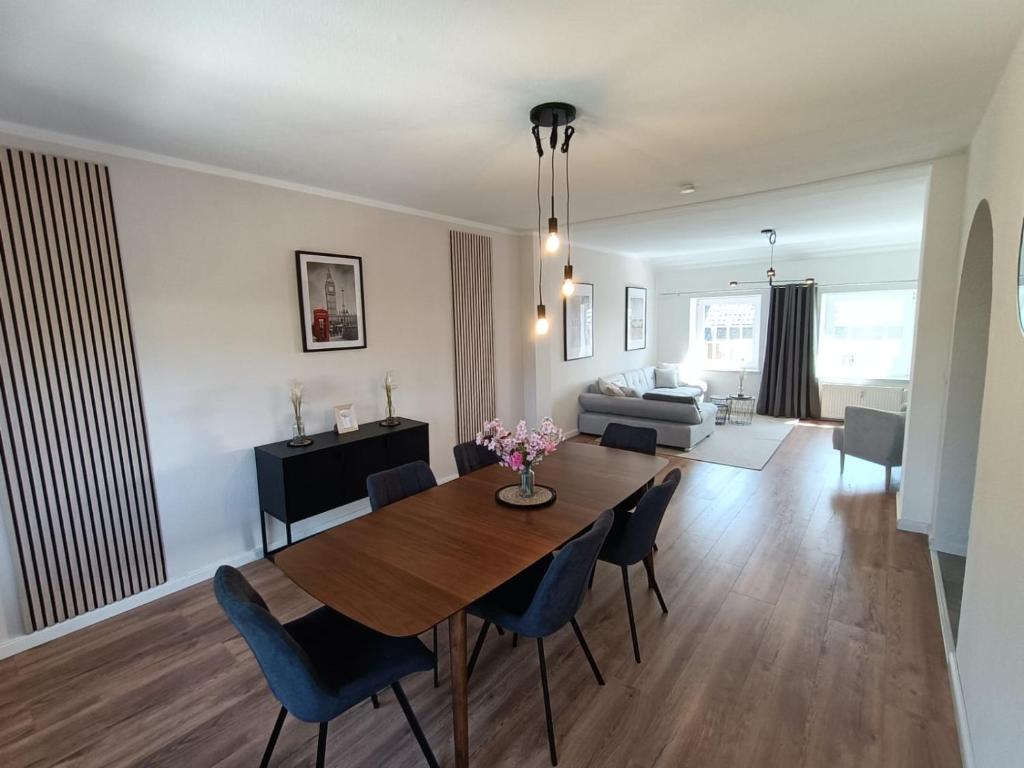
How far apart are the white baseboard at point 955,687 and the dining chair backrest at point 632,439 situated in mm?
1667

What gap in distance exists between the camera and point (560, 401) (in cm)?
604

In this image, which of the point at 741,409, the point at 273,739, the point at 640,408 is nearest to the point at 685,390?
the point at 741,409

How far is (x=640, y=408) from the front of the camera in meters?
5.84

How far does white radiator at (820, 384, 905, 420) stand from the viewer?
6.30 m

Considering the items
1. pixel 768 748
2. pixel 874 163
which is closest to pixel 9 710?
pixel 768 748

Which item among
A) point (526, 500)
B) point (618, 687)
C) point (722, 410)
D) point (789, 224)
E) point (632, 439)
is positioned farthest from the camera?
point (722, 410)

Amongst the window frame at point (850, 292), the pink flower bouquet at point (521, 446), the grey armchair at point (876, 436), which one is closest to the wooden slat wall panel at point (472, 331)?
the pink flower bouquet at point (521, 446)

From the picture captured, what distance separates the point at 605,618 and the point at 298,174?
10.9ft

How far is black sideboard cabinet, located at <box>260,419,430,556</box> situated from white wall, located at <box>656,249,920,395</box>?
623 centimetres

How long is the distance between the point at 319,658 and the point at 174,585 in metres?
1.89

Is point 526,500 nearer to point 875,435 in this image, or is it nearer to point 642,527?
point 642,527

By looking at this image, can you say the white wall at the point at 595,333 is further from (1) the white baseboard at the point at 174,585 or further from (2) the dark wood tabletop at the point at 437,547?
(2) the dark wood tabletop at the point at 437,547

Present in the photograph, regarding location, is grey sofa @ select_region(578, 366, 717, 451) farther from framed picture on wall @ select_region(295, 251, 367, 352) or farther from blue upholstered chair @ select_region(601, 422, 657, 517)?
framed picture on wall @ select_region(295, 251, 367, 352)

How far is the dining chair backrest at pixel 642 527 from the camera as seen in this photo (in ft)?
7.13
